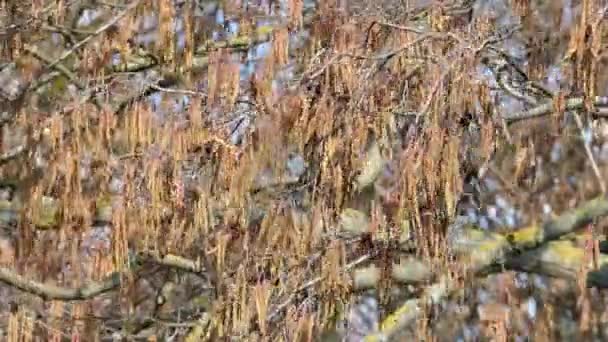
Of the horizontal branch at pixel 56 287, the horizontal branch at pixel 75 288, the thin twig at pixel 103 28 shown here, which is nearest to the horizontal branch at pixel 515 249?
the horizontal branch at pixel 75 288

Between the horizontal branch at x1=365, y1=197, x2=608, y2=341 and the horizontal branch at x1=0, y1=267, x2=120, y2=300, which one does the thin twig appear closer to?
the horizontal branch at x1=0, y1=267, x2=120, y2=300

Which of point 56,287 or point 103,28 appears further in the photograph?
point 103,28

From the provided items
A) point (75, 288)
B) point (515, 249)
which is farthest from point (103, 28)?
point (515, 249)

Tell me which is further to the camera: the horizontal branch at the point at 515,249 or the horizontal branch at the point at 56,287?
the horizontal branch at the point at 56,287

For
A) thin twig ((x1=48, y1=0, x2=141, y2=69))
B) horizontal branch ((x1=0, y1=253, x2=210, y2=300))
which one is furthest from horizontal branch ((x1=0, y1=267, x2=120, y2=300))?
thin twig ((x1=48, y1=0, x2=141, y2=69))

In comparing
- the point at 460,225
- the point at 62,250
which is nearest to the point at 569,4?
the point at 460,225

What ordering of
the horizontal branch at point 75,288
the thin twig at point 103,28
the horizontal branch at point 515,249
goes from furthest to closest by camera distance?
the thin twig at point 103,28 < the horizontal branch at point 75,288 < the horizontal branch at point 515,249

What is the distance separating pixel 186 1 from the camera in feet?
10.1

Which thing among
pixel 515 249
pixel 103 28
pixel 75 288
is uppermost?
pixel 103 28

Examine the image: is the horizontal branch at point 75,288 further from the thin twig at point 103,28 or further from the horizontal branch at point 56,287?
the thin twig at point 103,28

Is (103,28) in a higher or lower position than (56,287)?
higher

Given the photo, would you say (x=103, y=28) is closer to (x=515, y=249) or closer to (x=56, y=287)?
(x=56, y=287)

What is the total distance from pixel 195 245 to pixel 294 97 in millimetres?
721

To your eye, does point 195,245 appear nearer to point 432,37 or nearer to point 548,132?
point 432,37
